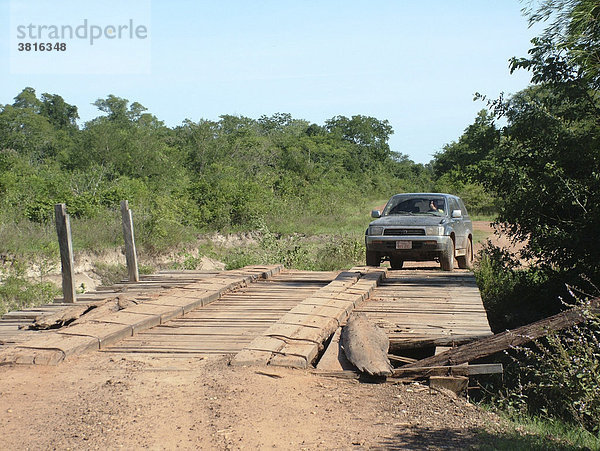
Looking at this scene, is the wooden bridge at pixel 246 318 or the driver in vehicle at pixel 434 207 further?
the driver in vehicle at pixel 434 207

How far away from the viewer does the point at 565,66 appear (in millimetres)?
11203

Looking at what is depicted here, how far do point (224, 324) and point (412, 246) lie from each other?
546cm

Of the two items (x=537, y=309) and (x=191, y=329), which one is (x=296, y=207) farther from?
(x=191, y=329)

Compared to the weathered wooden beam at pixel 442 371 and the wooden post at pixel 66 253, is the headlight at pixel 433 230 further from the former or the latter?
the weathered wooden beam at pixel 442 371

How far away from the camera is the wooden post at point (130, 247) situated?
10016mm

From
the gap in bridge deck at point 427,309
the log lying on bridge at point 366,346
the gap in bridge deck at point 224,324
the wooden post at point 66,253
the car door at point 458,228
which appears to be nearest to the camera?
the log lying on bridge at point 366,346

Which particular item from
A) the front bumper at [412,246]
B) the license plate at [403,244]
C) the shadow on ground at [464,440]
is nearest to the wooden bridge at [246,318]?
the shadow on ground at [464,440]

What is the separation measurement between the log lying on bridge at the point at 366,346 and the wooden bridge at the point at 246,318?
0.84 feet

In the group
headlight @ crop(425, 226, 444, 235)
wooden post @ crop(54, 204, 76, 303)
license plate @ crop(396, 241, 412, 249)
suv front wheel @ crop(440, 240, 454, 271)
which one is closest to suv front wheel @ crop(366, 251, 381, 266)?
license plate @ crop(396, 241, 412, 249)

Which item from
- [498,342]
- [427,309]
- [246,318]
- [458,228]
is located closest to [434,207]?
[458,228]

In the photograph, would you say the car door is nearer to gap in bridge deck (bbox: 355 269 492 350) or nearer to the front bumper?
the front bumper

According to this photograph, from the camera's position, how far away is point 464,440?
3.91 metres

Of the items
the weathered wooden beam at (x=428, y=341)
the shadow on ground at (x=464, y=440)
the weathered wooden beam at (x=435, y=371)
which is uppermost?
the weathered wooden beam at (x=428, y=341)

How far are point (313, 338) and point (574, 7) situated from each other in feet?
22.3
